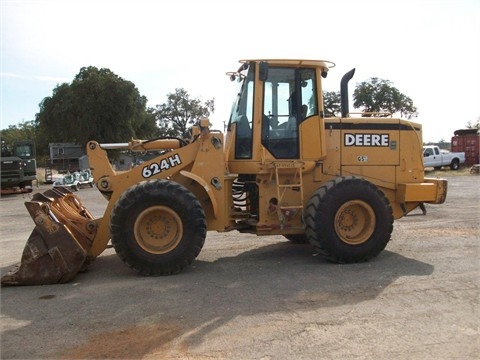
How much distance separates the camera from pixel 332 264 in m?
6.80

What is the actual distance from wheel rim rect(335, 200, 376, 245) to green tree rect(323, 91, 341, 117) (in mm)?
1622

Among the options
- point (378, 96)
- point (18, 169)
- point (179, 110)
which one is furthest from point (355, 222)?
point (179, 110)

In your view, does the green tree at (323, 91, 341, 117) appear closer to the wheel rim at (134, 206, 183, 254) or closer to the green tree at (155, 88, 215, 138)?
the wheel rim at (134, 206, 183, 254)

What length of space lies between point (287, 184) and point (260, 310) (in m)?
2.64

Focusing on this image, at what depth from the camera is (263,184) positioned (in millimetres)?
7082

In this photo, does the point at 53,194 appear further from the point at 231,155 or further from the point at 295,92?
the point at 295,92

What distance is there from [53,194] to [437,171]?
31568mm

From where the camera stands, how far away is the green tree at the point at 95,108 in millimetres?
45000

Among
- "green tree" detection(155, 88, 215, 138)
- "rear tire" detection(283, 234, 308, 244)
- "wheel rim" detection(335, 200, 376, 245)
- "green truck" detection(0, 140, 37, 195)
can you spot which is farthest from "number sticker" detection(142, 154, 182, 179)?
"green tree" detection(155, 88, 215, 138)

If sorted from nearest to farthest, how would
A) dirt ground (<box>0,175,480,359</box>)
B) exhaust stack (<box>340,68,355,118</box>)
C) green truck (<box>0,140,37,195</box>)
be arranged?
dirt ground (<box>0,175,480,359</box>) → exhaust stack (<box>340,68,355,118</box>) → green truck (<box>0,140,37,195</box>)

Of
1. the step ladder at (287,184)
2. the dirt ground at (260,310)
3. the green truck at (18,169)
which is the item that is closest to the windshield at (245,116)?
the step ladder at (287,184)

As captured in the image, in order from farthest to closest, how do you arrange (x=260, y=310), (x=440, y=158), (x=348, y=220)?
1. (x=440, y=158)
2. (x=348, y=220)
3. (x=260, y=310)

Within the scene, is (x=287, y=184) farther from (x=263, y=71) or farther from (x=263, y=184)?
(x=263, y=71)

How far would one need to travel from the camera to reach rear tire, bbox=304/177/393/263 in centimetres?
667
